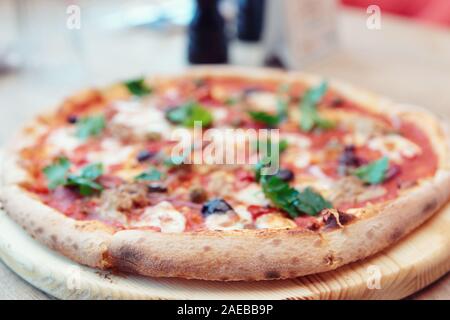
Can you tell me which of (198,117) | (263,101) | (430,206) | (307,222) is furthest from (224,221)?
(263,101)

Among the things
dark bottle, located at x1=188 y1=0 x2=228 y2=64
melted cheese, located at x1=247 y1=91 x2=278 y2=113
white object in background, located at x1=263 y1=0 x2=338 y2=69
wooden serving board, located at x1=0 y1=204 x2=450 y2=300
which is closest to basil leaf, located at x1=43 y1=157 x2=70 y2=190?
wooden serving board, located at x1=0 y1=204 x2=450 y2=300

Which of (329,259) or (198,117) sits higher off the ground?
(198,117)

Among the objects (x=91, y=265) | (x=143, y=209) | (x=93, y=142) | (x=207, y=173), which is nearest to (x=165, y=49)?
(x=93, y=142)

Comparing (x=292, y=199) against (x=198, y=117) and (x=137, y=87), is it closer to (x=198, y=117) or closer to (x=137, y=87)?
(x=198, y=117)

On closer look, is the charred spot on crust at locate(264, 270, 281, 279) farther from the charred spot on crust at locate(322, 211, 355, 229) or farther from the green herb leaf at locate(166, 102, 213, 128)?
the green herb leaf at locate(166, 102, 213, 128)

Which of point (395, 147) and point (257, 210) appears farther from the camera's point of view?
point (395, 147)

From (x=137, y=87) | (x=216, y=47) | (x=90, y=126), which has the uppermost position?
(x=216, y=47)

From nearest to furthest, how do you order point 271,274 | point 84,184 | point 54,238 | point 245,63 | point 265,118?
point 271,274 → point 54,238 → point 84,184 → point 265,118 → point 245,63

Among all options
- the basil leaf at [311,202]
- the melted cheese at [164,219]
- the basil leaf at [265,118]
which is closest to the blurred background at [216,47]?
the basil leaf at [265,118]
